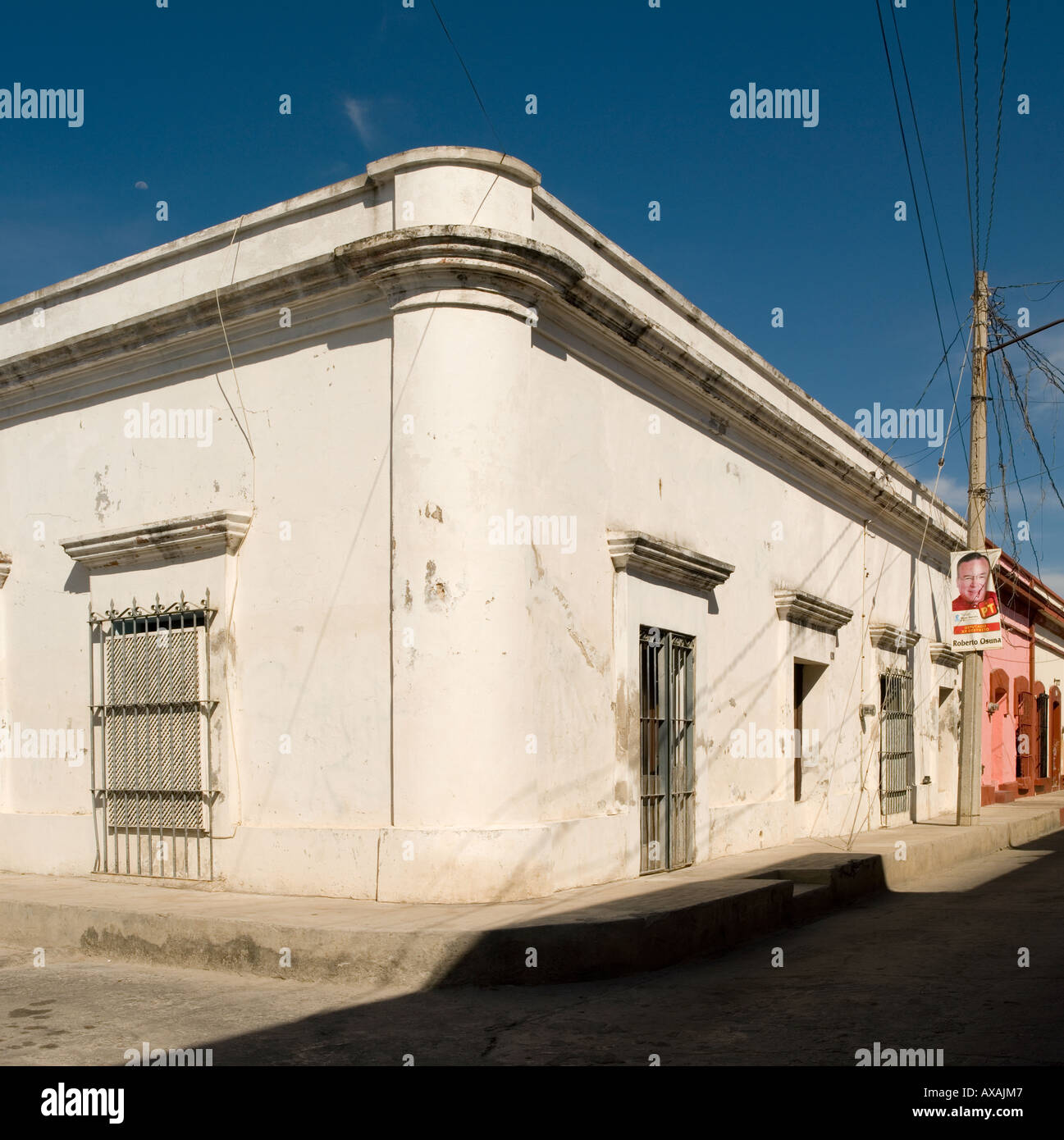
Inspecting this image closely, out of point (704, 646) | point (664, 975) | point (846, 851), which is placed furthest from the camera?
point (846, 851)

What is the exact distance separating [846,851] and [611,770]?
346cm

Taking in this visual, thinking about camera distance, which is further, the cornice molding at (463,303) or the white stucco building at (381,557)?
the cornice molding at (463,303)

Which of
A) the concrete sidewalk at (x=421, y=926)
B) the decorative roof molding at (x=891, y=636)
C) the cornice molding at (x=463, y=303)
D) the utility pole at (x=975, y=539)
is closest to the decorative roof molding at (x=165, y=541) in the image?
the cornice molding at (x=463, y=303)

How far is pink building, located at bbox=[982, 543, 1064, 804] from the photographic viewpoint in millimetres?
22469

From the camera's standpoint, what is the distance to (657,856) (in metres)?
9.31

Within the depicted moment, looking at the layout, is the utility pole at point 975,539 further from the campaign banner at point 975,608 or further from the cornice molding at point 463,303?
the cornice molding at point 463,303

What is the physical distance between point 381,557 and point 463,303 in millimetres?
1689

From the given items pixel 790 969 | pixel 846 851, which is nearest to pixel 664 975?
pixel 790 969

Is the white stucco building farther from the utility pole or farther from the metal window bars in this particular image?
the utility pole

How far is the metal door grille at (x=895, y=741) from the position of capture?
1506 cm

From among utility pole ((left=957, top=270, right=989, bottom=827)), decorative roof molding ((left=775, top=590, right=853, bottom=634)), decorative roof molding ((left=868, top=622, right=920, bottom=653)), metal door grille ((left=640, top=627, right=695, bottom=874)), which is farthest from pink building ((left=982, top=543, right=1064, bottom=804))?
metal door grille ((left=640, top=627, right=695, bottom=874))

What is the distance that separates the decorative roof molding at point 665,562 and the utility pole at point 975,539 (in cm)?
510

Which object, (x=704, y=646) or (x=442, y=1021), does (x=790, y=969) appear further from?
(x=704, y=646)

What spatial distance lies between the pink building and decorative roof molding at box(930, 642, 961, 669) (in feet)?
9.52
